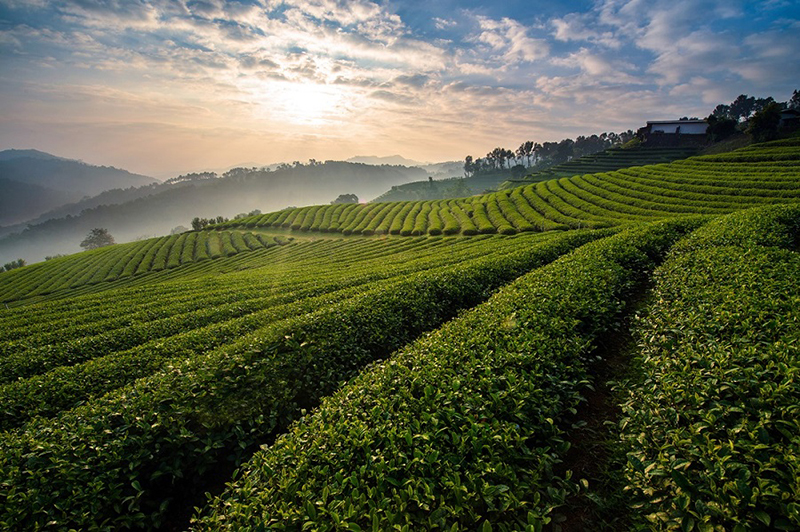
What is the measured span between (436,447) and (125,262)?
76197mm

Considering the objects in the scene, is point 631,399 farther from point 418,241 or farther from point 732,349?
point 418,241

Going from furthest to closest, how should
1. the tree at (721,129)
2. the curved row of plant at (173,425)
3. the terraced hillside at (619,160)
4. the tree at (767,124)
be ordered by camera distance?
1. the terraced hillside at (619,160)
2. the tree at (721,129)
3. the tree at (767,124)
4. the curved row of plant at (173,425)

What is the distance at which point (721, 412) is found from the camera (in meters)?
3.74

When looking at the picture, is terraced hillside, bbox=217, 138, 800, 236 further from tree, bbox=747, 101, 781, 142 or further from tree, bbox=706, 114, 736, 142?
tree, bbox=706, 114, 736, 142

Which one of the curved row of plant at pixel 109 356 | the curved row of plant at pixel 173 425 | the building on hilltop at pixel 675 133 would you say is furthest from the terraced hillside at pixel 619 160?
the curved row of plant at pixel 173 425

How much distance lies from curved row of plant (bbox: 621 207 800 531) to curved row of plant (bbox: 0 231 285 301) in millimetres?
63248

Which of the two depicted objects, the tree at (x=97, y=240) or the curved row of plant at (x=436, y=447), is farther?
the tree at (x=97, y=240)

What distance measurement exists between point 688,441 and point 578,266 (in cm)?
796

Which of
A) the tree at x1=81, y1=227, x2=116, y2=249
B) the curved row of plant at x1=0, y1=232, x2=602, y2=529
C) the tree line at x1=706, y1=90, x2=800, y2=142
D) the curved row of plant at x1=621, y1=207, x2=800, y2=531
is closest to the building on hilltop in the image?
the tree line at x1=706, y1=90, x2=800, y2=142

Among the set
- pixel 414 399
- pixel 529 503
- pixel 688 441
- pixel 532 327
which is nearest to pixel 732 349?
pixel 688 441

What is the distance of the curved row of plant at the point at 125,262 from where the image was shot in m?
55.1

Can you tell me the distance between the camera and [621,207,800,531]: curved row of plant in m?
2.80

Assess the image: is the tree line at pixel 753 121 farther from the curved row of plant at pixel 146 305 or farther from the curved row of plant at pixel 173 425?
the curved row of plant at pixel 173 425

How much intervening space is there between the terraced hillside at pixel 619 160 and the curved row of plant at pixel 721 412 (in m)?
96.2
